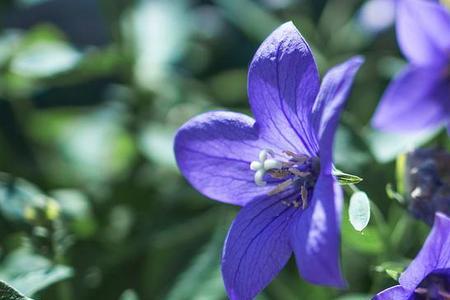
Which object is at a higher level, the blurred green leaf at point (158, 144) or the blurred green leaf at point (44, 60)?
the blurred green leaf at point (44, 60)

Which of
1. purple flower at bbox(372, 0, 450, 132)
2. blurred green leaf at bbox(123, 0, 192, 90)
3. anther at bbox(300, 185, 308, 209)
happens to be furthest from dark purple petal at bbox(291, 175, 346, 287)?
blurred green leaf at bbox(123, 0, 192, 90)

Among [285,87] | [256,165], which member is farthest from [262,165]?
[285,87]

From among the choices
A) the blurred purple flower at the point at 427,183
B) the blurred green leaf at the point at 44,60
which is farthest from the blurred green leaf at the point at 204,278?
the blurred green leaf at the point at 44,60

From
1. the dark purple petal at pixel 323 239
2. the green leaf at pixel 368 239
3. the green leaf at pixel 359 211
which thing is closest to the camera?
the dark purple petal at pixel 323 239

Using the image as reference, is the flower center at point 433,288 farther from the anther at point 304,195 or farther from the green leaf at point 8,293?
the green leaf at point 8,293

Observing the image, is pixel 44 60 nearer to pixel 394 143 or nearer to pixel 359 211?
pixel 394 143

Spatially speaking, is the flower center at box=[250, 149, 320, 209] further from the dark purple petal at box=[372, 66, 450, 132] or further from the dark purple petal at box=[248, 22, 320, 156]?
the dark purple petal at box=[372, 66, 450, 132]
